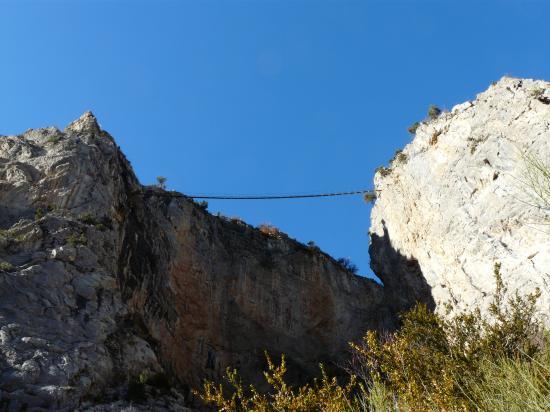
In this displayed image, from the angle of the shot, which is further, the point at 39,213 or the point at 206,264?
the point at 206,264

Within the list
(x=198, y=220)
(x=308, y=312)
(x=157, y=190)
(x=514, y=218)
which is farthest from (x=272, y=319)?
(x=514, y=218)

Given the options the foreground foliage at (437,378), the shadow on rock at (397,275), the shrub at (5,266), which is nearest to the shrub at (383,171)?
the shadow on rock at (397,275)

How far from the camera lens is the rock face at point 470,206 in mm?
20828

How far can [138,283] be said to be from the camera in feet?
65.6

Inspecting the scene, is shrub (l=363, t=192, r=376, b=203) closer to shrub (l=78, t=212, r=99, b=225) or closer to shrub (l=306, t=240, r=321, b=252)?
shrub (l=306, t=240, r=321, b=252)

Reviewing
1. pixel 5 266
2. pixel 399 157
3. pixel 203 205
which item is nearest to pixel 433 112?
pixel 399 157

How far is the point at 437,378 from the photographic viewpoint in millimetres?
10922

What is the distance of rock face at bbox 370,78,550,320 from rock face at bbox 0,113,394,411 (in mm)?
4412

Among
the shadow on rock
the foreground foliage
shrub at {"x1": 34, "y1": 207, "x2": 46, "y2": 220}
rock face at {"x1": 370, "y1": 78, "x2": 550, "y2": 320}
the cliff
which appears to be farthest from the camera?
the shadow on rock

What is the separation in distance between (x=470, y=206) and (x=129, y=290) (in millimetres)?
15129

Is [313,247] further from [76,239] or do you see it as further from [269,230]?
[76,239]

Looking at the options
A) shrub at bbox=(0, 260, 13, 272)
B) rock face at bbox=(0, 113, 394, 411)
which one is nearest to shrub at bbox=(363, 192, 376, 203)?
rock face at bbox=(0, 113, 394, 411)

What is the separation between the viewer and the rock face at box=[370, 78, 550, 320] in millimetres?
20828

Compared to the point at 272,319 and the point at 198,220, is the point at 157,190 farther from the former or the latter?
the point at 272,319
